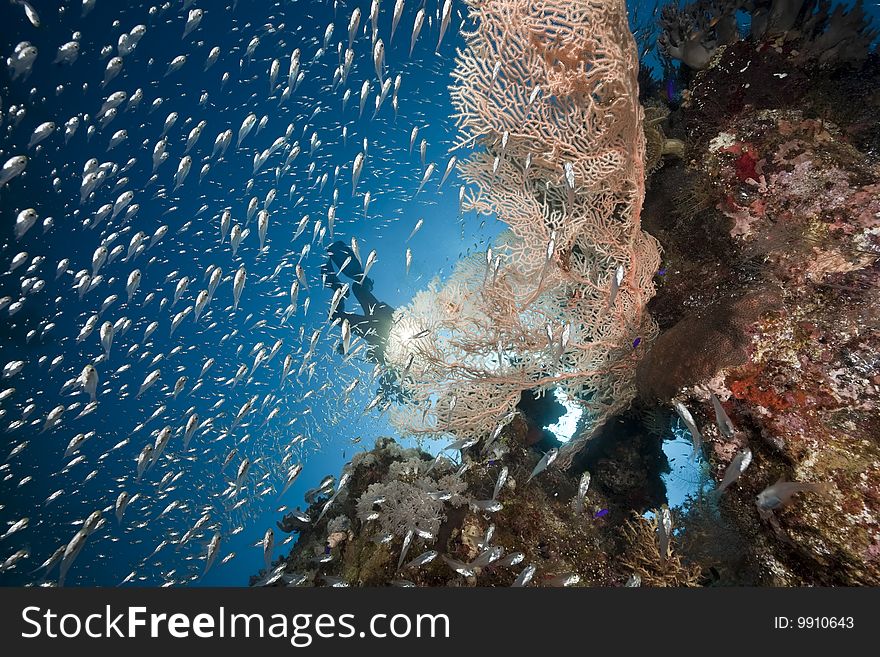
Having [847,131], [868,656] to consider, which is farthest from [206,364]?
[847,131]

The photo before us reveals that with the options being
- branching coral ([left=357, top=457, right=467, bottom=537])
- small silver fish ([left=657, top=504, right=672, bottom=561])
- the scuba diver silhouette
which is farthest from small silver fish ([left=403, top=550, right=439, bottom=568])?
the scuba diver silhouette

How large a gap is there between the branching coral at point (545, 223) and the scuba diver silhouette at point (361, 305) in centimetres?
538

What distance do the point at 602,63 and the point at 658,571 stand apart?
18.5 feet

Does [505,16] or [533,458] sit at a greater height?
[505,16]

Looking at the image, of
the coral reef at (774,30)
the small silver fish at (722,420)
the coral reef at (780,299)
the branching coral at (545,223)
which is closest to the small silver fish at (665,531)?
the coral reef at (780,299)

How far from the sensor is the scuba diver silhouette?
1108 centimetres

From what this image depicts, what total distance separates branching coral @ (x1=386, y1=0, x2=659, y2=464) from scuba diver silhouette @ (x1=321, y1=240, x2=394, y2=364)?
5.38 m

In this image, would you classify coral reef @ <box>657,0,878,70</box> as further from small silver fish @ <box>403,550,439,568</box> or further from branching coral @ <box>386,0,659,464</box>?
small silver fish @ <box>403,550,439,568</box>

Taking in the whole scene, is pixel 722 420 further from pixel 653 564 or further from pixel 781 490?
pixel 653 564

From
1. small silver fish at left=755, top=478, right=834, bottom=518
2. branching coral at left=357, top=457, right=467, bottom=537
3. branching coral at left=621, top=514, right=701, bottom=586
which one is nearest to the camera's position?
small silver fish at left=755, top=478, right=834, bottom=518

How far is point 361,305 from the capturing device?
471 inches

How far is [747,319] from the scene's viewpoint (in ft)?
10.5

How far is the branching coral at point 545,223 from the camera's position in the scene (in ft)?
14.5

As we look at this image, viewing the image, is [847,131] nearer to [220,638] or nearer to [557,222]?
[557,222]
